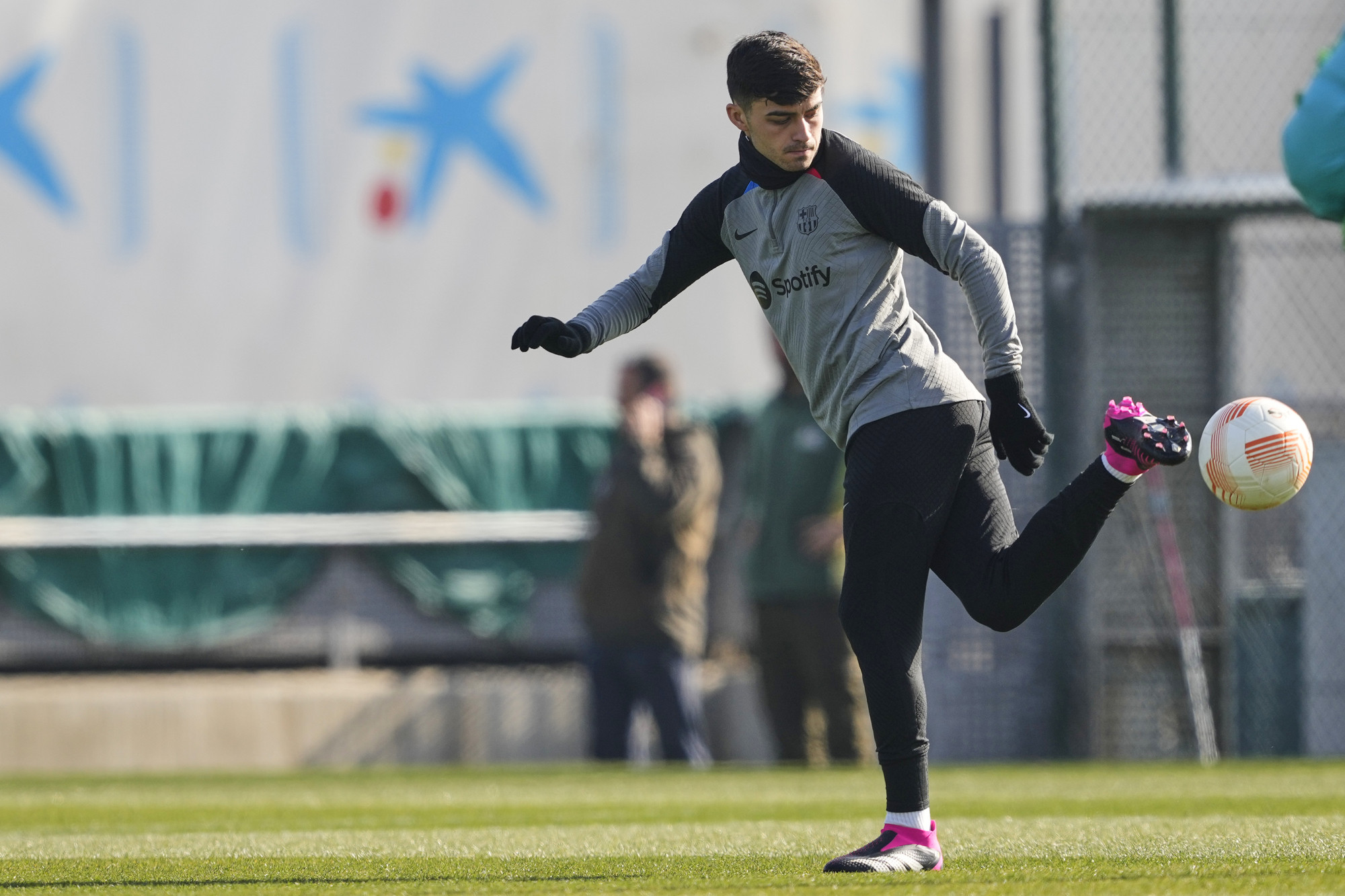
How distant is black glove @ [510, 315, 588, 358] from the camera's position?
4.43 meters

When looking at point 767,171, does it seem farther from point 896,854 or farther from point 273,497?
point 273,497

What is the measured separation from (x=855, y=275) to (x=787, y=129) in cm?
Answer: 34

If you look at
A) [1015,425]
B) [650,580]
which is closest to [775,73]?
[1015,425]

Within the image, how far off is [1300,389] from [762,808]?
410 centimetres

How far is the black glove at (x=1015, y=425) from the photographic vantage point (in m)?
4.20

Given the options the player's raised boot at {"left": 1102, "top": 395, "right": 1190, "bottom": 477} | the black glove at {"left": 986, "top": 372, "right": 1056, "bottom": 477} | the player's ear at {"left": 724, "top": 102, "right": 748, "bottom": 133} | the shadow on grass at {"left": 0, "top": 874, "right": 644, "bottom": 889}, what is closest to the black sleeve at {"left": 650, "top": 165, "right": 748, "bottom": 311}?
the player's ear at {"left": 724, "top": 102, "right": 748, "bottom": 133}

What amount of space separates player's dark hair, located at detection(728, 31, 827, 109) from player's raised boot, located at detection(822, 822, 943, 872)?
1.52m

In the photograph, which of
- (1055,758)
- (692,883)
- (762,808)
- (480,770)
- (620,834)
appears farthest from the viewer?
(1055,758)

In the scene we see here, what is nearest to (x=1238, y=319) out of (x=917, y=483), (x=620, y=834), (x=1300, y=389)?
(x=1300, y=389)

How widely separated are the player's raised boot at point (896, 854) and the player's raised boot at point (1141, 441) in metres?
0.86

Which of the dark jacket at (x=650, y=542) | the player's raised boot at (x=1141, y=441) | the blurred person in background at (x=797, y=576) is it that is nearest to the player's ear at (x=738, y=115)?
the player's raised boot at (x=1141, y=441)

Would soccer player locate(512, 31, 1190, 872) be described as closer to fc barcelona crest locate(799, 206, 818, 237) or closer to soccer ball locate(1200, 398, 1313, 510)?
fc barcelona crest locate(799, 206, 818, 237)

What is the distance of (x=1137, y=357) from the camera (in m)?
9.69

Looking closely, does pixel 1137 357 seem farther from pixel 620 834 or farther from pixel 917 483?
pixel 917 483
